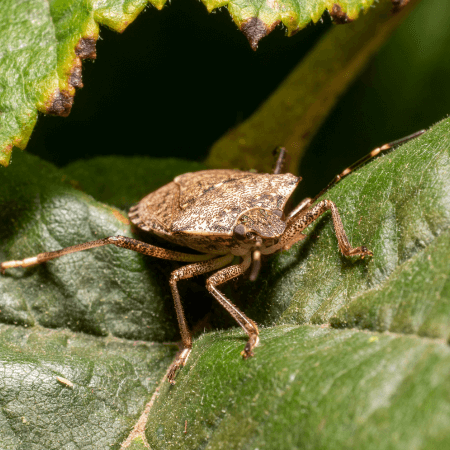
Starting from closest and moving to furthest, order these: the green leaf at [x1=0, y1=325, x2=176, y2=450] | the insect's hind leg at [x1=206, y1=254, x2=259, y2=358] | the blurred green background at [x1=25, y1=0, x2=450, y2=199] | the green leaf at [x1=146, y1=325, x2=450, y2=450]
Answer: the green leaf at [x1=146, y1=325, x2=450, y2=450]
the insect's hind leg at [x1=206, y1=254, x2=259, y2=358]
the green leaf at [x1=0, y1=325, x2=176, y2=450]
the blurred green background at [x1=25, y1=0, x2=450, y2=199]

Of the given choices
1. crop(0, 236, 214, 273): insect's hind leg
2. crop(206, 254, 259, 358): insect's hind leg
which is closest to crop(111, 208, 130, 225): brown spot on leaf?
crop(0, 236, 214, 273): insect's hind leg

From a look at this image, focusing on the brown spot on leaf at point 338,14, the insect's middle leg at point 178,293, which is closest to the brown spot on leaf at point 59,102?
the insect's middle leg at point 178,293

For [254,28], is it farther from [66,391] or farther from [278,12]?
[66,391]

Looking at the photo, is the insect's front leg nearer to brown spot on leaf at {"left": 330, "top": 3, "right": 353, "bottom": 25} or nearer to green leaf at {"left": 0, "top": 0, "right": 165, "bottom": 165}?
brown spot on leaf at {"left": 330, "top": 3, "right": 353, "bottom": 25}

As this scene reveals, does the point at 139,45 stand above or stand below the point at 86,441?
above

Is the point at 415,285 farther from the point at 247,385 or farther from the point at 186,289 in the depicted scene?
the point at 186,289

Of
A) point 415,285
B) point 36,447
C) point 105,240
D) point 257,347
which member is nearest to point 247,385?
point 257,347

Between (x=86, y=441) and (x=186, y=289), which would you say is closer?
(x=86, y=441)
